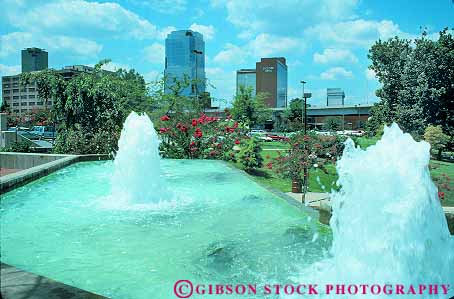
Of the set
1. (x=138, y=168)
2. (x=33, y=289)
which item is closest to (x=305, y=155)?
(x=138, y=168)

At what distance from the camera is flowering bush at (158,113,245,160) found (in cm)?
1673

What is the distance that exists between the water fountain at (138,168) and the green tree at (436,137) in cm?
2780

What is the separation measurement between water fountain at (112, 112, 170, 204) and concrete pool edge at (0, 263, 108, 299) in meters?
4.81

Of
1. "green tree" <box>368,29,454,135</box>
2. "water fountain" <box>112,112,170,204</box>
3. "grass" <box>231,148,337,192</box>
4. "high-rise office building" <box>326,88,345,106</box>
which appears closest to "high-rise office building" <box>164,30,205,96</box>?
"green tree" <box>368,29,454,135</box>

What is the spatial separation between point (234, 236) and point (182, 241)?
71 centimetres

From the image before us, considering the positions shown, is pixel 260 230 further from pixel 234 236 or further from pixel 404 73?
pixel 404 73

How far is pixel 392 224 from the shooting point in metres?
3.48

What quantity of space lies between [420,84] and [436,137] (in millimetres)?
5562

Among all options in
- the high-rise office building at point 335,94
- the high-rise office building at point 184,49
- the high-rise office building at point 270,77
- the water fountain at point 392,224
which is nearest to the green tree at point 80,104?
the water fountain at point 392,224

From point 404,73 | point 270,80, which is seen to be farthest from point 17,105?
point 404,73

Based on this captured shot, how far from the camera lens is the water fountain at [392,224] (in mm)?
3439

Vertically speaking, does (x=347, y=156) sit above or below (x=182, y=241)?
Result: above

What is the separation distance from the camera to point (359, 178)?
3840 mm

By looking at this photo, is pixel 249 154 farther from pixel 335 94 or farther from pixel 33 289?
pixel 335 94
